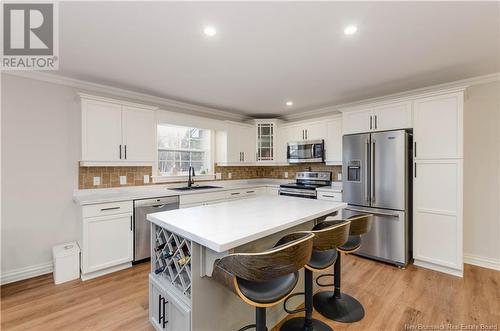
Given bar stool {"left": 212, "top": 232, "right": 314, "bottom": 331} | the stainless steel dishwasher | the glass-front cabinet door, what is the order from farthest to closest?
1. the glass-front cabinet door
2. the stainless steel dishwasher
3. bar stool {"left": 212, "top": 232, "right": 314, "bottom": 331}

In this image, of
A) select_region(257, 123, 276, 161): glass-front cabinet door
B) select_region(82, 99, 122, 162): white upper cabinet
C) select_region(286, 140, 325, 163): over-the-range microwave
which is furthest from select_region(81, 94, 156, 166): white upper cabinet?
select_region(286, 140, 325, 163): over-the-range microwave

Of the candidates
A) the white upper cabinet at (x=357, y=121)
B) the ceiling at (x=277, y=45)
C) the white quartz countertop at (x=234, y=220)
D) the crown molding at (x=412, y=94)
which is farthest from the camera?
the white upper cabinet at (x=357, y=121)

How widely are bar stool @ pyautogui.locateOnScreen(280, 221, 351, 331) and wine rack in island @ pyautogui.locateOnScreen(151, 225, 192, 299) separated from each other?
82cm

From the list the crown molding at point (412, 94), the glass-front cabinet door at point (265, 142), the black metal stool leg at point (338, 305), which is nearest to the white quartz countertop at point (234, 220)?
the black metal stool leg at point (338, 305)

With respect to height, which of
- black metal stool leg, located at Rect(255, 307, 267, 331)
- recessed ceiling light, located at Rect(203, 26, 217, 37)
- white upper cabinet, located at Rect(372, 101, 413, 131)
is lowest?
black metal stool leg, located at Rect(255, 307, 267, 331)

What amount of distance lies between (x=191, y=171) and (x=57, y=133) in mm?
1959

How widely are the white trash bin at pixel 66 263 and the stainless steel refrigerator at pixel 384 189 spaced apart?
3.64 m

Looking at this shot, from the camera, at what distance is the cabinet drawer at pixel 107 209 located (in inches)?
105

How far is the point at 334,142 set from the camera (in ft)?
13.6

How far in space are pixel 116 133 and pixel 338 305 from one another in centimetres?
332

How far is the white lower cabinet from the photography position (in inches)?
105

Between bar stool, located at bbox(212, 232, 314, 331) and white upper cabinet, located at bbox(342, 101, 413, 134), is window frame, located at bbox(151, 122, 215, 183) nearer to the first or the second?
white upper cabinet, located at bbox(342, 101, 413, 134)

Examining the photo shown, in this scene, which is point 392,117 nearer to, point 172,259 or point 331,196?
point 331,196

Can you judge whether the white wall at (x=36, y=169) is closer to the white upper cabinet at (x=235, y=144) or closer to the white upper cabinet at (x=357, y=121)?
the white upper cabinet at (x=235, y=144)
